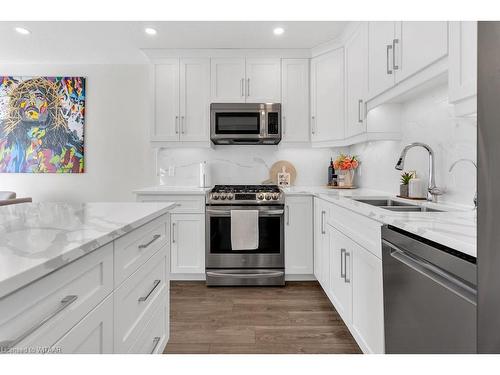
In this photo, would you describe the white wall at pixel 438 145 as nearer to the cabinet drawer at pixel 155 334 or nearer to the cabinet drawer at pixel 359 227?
the cabinet drawer at pixel 359 227

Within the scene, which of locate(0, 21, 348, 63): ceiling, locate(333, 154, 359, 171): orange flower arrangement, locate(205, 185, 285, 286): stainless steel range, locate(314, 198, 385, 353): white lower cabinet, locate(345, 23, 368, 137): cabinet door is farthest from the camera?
locate(333, 154, 359, 171): orange flower arrangement

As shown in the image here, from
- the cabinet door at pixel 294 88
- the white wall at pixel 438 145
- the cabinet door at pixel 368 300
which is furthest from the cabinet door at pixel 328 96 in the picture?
the cabinet door at pixel 368 300

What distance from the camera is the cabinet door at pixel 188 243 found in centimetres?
289

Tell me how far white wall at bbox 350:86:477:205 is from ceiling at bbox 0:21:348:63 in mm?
1197

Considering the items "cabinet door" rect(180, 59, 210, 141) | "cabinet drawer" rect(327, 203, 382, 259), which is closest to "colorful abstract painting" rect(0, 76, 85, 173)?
"cabinet door" rect(180, 59, 210, 141)

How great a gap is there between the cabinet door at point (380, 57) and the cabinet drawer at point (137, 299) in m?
1.79

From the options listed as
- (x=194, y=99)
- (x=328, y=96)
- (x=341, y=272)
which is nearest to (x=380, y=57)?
(x=328, y=96)

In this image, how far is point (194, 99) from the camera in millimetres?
3207

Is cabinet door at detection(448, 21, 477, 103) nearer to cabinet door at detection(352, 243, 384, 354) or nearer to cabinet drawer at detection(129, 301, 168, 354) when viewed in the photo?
cabinet door at detection(352, 243, 384, 354)

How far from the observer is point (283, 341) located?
1.88m

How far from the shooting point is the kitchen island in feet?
1.85

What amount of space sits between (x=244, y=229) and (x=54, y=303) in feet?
7.16

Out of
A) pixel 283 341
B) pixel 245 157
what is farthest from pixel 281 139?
pixel 283 341

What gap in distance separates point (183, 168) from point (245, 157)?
758mm
